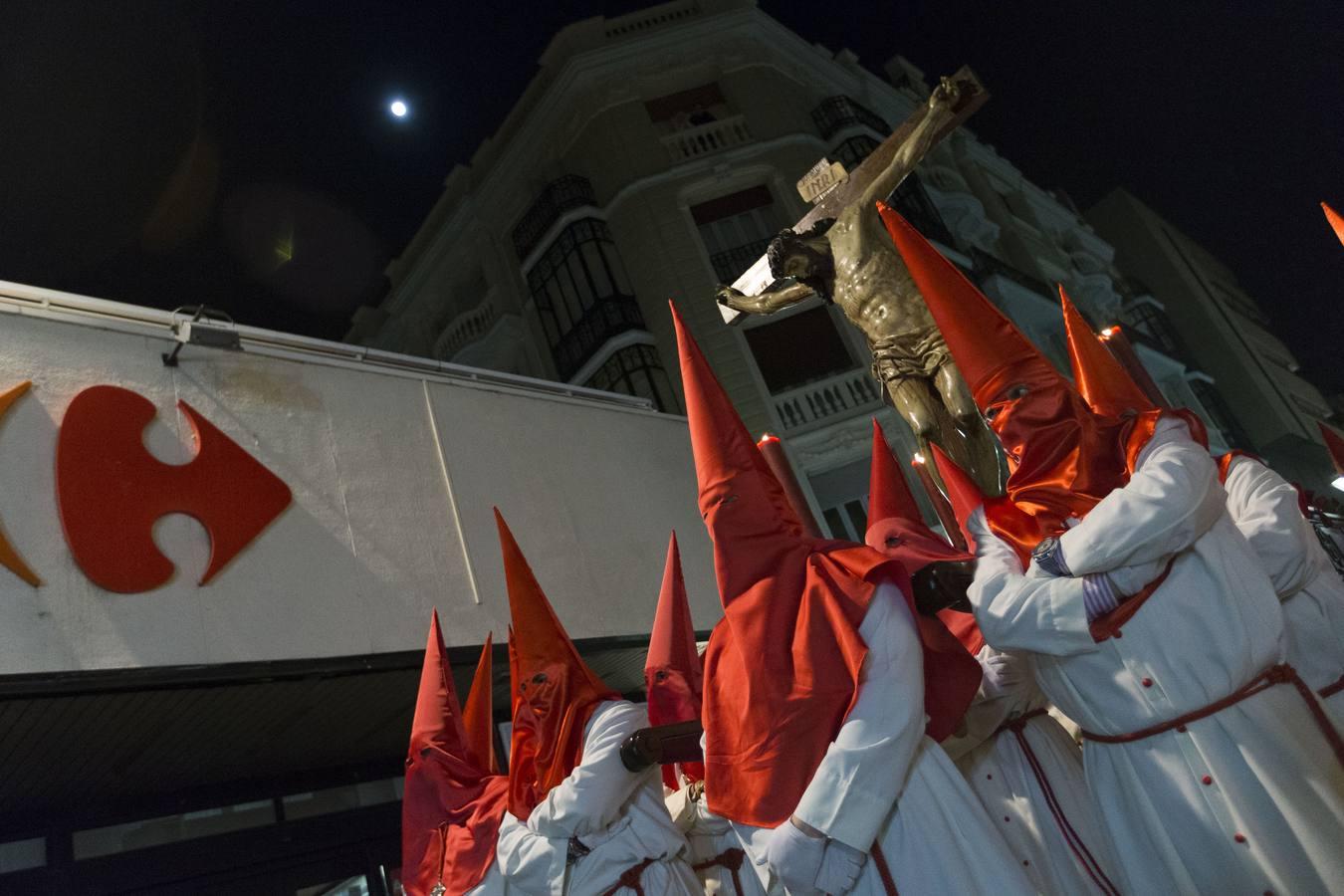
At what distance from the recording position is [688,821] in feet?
14.4

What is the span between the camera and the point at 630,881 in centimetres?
323

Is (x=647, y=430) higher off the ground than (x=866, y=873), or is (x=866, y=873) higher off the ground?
(x=647, y=430)

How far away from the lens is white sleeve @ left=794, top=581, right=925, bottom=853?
2.01m

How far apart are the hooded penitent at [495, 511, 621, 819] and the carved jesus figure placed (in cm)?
204

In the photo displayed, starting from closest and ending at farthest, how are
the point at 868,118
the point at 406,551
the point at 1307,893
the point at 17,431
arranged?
1. the point at 1307,893
2. the point at 17,431
3. the point at 406,551
4. the point at 868,118

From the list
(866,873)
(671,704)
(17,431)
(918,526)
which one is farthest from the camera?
(17,431)

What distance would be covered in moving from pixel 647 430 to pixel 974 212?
37.9 feet

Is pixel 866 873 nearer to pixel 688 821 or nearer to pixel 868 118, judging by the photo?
pixel 688 821

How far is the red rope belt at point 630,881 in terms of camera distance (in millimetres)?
3217

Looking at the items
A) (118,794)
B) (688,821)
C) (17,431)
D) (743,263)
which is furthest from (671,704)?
(743,263)

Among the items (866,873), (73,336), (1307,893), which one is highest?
(73,336)

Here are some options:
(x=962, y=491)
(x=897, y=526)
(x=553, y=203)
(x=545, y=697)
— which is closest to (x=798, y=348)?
(x=553, y=203)

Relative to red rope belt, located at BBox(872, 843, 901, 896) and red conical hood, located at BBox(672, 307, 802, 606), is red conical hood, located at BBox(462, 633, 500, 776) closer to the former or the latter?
red conical hood, located at BBox(672, 307, 802, 606)

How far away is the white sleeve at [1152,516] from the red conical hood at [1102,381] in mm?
489
